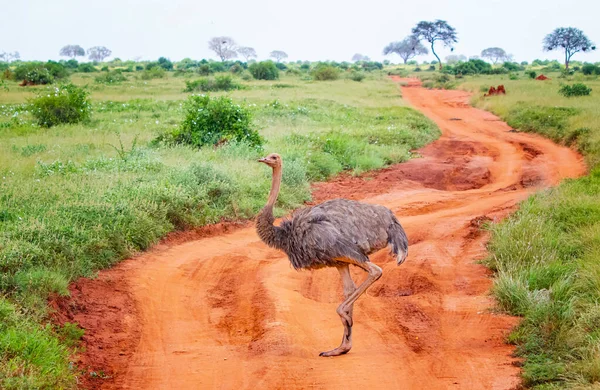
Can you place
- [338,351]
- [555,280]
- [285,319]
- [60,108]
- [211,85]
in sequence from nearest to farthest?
1. [338,351]
2. [285,319]
3. [555,280]
4. [60,108]
5. [211,85]

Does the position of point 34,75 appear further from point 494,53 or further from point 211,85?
point 494,53

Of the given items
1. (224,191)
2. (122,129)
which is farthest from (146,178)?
(122,129)

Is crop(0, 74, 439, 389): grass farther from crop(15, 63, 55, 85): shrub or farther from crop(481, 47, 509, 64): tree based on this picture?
crop(481, 47, 509, 64): tree

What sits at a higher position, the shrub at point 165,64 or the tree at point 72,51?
the tree at point 72,51

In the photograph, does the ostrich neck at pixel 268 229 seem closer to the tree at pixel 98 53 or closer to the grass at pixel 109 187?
the grass at pixel 109 187

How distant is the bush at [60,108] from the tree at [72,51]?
83771 millimetres

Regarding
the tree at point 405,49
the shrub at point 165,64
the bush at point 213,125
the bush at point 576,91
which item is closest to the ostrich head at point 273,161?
the bush at point 213,125

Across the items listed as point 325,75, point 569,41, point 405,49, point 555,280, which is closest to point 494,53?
point 405,49

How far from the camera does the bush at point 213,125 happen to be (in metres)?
15.1

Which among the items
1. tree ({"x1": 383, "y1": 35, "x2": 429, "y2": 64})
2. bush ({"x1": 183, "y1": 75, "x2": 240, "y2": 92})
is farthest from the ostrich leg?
tree ({"x1": 383, "y1": 35, "x2": 429, "y2": 64})

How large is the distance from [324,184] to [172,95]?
17976 mm

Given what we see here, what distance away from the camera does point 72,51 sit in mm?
97000

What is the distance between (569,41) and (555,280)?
192ft

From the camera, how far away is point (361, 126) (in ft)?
66.7
